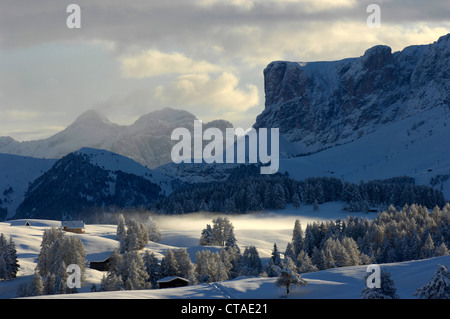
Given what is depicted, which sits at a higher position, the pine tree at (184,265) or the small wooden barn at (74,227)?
the small wooden barn at (74,227)

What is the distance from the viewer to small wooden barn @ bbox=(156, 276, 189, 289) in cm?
9650

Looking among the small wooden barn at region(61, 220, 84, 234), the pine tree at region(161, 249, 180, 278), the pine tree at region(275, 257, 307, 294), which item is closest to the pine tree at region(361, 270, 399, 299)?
the pine tree at region(275, 257, 307, 294)

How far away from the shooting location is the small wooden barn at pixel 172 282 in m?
96.5

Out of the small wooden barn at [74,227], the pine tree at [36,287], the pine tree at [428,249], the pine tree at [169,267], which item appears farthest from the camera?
the small wooden barn at [74,227]

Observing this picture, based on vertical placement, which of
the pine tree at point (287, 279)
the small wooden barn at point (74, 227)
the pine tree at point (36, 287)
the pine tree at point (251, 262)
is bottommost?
the pine tree at point (36, 287)

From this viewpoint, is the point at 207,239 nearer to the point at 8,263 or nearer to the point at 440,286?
the point at 8,263

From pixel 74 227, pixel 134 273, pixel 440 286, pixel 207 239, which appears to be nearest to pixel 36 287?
pixel 134 273

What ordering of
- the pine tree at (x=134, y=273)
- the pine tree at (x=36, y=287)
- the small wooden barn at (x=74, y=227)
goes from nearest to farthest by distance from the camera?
the pine tree at (x=36, y=287)
the pine tree at (x=134, y=273)
the small wooden barn at (x=74, y=227)

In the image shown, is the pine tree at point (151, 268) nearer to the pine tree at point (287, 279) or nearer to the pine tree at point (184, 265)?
the pine tree at point (184, 265)

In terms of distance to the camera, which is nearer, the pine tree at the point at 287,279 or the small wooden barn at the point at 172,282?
the pine tree at the point at 287,279

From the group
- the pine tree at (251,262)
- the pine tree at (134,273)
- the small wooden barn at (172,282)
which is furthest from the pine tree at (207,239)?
the small wooden barn at (172,282)

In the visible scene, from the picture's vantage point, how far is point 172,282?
96938mm
